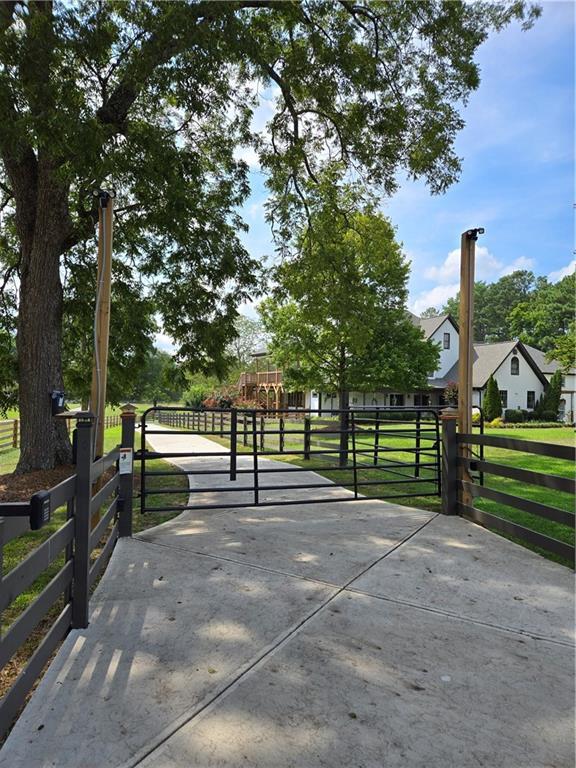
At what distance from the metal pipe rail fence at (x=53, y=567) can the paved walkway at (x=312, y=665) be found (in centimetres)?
14

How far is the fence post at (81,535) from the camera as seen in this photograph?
273 cm

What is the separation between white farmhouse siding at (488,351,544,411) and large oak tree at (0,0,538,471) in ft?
82.2

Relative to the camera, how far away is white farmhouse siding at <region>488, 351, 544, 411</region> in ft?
102

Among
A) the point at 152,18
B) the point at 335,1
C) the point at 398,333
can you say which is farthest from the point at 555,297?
the point at 152,18

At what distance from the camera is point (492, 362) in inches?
1243

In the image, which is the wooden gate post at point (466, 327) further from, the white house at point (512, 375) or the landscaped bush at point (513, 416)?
the white house at point (512, 375)

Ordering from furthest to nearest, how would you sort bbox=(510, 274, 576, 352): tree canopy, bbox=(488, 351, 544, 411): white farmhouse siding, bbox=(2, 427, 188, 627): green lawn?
1. bbox=(510, 274, 576, 352): tree canopy
2. bbox=(488, 351, 544, 411): white farmhouse siding
3. bbox=(2, 427, 188, 627): green lawn

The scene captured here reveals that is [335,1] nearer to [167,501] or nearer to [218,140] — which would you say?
[218,140]

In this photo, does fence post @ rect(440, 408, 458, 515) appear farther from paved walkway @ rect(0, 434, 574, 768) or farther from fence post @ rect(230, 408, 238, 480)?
fence post @ rect(230, 408, 238, 480)

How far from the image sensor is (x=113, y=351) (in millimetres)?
10328

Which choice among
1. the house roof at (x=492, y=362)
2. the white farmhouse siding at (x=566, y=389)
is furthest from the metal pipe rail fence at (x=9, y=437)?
the white farmhouse siding at (x=566, y=389)

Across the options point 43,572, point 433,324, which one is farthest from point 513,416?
point 43,572

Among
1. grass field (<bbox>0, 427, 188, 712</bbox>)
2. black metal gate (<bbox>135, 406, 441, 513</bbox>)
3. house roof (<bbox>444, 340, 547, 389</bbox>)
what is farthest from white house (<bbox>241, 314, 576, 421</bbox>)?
grass field (<bbox>0, 427, 188, 712</bbox>)

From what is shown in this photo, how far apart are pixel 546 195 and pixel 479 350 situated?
21.6m
